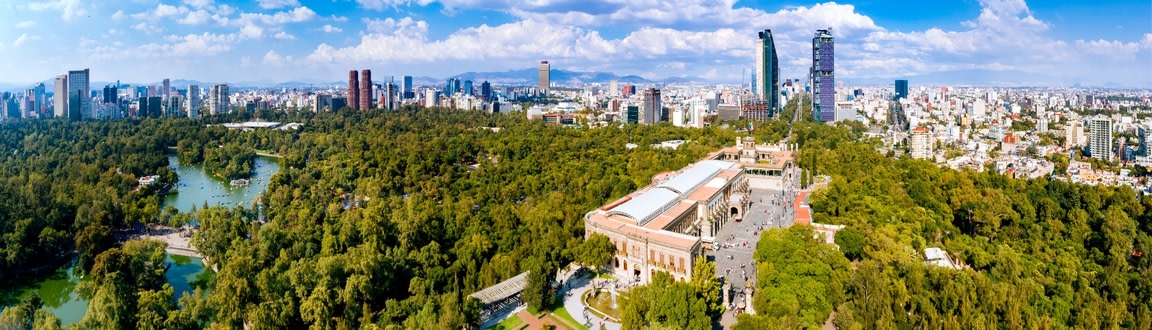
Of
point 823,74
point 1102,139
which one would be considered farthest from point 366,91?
point 1102,139

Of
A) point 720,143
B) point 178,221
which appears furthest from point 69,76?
point 720,143

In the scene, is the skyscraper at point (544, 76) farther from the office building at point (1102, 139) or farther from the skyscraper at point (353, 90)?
the office building at point (1102, 139)

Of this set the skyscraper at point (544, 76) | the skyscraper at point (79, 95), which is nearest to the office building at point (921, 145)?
the skyscraper at point (79, 95)

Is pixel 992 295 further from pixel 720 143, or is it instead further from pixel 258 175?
pixel 258 175

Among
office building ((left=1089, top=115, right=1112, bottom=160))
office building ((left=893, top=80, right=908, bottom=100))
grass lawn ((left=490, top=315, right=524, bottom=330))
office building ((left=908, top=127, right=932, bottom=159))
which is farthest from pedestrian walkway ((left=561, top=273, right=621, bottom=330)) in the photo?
office building ((left=893, top=80, right=908, bottom=100))

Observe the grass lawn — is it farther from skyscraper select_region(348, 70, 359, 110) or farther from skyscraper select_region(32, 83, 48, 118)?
skyscraper select_region(32, 83, 48, 118)
